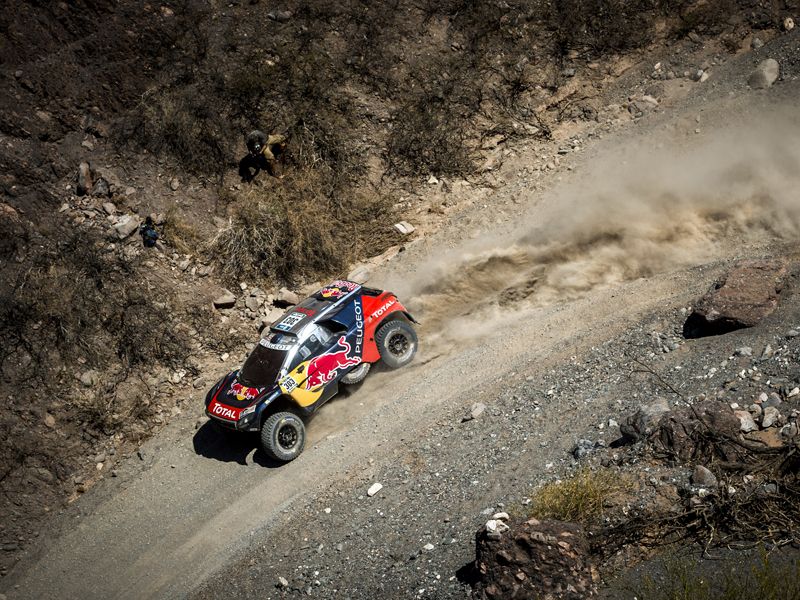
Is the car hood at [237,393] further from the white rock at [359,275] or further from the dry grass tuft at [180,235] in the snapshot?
the dry grass tuft at [180,235]

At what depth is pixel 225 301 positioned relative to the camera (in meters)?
16.7

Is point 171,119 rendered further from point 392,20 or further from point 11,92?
point 392,20

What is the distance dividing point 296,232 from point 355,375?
525 centimetres

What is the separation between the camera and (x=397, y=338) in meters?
14.5

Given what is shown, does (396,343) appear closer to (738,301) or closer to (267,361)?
(267,361)

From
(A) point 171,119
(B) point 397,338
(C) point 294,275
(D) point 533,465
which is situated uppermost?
(A) point 171,119

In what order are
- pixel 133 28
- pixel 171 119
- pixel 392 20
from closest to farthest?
pixel 171 119
pixel 133 28
pixel 392 20

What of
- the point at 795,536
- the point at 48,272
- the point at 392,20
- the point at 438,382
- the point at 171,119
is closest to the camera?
the point at 795,536

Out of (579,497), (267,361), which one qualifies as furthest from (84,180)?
(579,497)

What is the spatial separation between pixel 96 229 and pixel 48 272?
166 cm

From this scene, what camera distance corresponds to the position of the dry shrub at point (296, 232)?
1741cm

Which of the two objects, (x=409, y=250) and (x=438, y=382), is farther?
(x=409, y=250)

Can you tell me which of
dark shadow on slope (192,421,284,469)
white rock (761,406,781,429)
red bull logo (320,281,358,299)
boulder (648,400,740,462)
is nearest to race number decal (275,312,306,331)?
red bull logo (320,281,358,299)

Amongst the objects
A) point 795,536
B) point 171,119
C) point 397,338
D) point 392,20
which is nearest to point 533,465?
point 795,536
